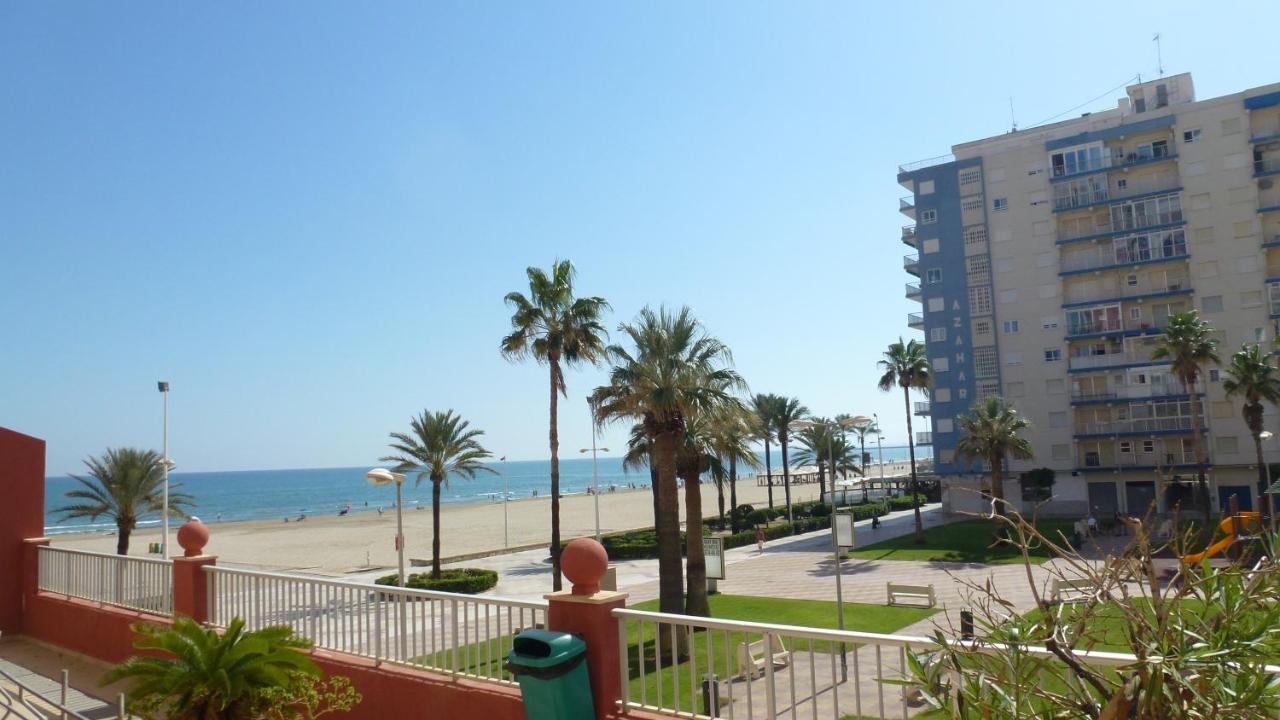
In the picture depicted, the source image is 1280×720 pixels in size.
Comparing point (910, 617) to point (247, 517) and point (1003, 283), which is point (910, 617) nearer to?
point (1003, 283)

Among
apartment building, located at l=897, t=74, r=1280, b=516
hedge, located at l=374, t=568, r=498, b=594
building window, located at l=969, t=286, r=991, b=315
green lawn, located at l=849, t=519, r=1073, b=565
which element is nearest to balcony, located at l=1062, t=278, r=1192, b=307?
apartment building, located at l=897, t=74, r=1280, b=516

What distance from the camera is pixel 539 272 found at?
29.8 meters

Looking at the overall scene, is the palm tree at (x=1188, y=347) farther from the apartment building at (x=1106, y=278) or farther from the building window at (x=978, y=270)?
the building window at (x=978, y=270)

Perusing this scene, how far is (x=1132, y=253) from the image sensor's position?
56.2 metres

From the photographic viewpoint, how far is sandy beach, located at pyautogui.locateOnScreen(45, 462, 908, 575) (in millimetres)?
52531

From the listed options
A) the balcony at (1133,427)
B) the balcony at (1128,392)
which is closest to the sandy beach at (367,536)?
the balcony at (1133,427)

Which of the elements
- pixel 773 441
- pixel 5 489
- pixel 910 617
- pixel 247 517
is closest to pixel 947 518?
pixel 773 441

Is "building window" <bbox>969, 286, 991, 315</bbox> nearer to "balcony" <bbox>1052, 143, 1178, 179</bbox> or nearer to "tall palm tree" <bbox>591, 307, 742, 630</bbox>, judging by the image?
"balcony" <bbox>1052, 143, 1178, 179</bbox>

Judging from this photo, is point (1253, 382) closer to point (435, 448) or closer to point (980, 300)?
point (980, 300)

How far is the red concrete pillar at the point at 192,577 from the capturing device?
33.0ft

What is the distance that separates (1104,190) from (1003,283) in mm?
8908

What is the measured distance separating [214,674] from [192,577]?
139 inches

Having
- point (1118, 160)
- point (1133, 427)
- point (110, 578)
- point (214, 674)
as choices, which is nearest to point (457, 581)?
point (110, 578)

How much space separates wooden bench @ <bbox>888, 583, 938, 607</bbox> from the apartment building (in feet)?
109
